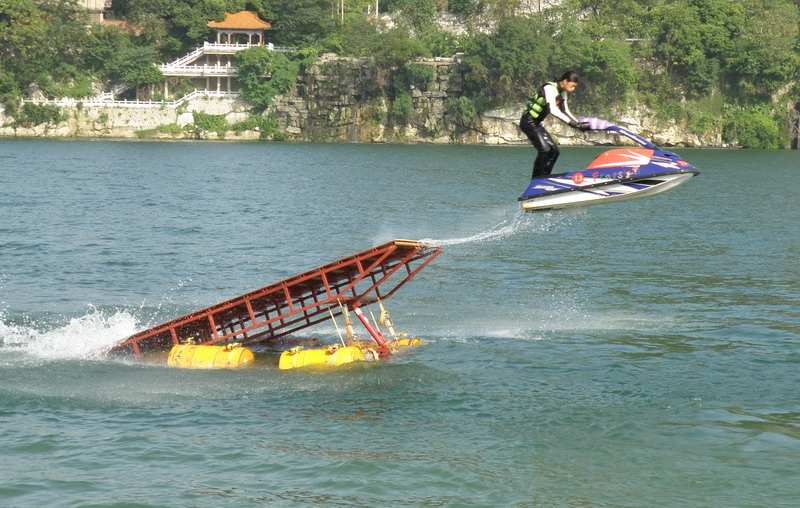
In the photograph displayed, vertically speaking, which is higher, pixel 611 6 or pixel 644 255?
pixel 611 6

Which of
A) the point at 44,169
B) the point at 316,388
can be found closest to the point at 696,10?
the point at 44,169

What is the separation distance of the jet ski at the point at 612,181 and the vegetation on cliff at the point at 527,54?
329 ft

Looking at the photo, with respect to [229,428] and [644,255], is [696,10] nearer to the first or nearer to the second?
[644,255]

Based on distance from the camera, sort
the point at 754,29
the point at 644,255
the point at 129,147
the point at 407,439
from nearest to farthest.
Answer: the point at 407,439, the point at 644,255, the point at 129,147, the point at 754,29

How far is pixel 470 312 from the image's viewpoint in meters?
30.6

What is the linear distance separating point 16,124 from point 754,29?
99.6m

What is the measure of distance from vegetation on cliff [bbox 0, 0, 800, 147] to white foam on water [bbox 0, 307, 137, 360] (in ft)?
324

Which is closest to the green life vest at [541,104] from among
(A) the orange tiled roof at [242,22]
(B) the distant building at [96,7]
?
(A) the orange tiled roof at [242,22]

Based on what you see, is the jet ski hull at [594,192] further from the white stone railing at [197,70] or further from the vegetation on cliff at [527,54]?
the white stone railing at [197,70]

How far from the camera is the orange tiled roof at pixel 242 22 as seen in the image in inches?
5094

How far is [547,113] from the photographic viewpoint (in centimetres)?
2172

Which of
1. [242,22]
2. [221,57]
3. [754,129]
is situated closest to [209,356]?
[221,57]

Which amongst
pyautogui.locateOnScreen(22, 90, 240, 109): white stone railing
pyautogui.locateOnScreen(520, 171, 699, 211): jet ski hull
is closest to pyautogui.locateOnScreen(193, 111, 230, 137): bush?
pyautogui.locateOnScreen(22, 90, 240, 109): white stone railing

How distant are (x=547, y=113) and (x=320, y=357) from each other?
822 centimetres
